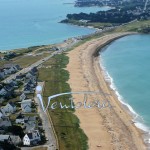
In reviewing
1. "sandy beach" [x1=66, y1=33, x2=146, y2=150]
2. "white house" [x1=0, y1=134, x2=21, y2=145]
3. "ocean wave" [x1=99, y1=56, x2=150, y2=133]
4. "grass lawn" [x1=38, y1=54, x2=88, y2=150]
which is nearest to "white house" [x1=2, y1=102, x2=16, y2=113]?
"grass lawn" [x1=38, y1=54, x2=88, y2=150]

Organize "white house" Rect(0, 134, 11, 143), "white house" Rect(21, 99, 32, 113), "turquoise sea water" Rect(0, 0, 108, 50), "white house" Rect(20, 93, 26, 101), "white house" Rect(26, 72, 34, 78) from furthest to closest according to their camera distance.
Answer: "turquoise sea water" Rect(0, 0, 108, 50), "white house" Rect(26, 72, 34, 78), "white house" Rect(20, 93, 26, 101), "white house" Rect(21, 99, 32, 113), "white house" Rect(0, 134, 11, 143)

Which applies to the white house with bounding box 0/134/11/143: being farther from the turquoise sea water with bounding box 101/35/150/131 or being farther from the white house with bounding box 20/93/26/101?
the turquoise sea water with bounding box 101/35/150/131

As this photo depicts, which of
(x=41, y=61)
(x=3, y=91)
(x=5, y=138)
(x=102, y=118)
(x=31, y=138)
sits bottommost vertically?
(x=41, y=61)

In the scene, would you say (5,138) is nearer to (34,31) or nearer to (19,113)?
(19,113)

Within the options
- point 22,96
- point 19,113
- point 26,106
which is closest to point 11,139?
point 19,113

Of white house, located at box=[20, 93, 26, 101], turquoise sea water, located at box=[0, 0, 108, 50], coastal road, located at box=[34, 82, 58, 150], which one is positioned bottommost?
turquoise sea water, located at box=[0, 0, 108, 50]
